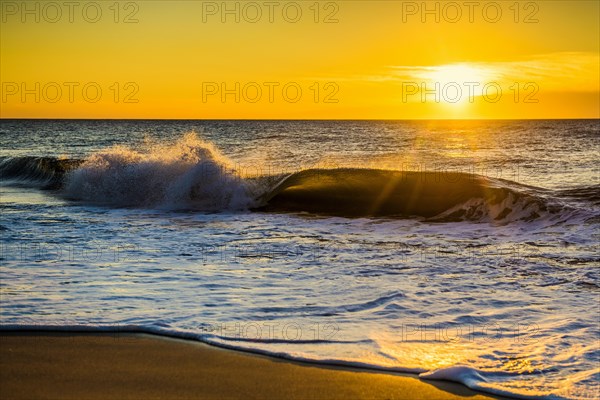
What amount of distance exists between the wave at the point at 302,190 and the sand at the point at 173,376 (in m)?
9.34

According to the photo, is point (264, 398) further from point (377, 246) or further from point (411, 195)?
point (411, 195)

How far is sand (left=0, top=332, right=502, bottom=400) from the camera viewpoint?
429 centimetres

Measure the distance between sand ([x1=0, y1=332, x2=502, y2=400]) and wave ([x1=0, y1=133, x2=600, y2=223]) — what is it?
9.34m

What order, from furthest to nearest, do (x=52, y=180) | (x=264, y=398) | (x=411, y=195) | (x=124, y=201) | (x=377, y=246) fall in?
1. (x=52, y=180)
2. (x=124, y=201)
3. (x=411, y=195)
4. (x=377, y=246)
5. (x=264, y=398)

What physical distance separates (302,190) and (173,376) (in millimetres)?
12267

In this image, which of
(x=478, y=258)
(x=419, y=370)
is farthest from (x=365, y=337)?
(x=478, y=258)

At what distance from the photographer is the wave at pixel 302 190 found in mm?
14570

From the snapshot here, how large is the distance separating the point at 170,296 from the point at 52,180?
17128 mm

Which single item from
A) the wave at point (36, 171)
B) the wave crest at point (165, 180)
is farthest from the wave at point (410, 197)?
the wave at point (36, 171)

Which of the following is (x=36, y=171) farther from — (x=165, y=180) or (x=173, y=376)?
(x=173, y=376)

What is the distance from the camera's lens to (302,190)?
16.7 meters

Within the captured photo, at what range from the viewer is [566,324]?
609cm

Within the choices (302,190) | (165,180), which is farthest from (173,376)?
(165,180)

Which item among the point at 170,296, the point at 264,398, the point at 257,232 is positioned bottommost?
the point at 264,398
